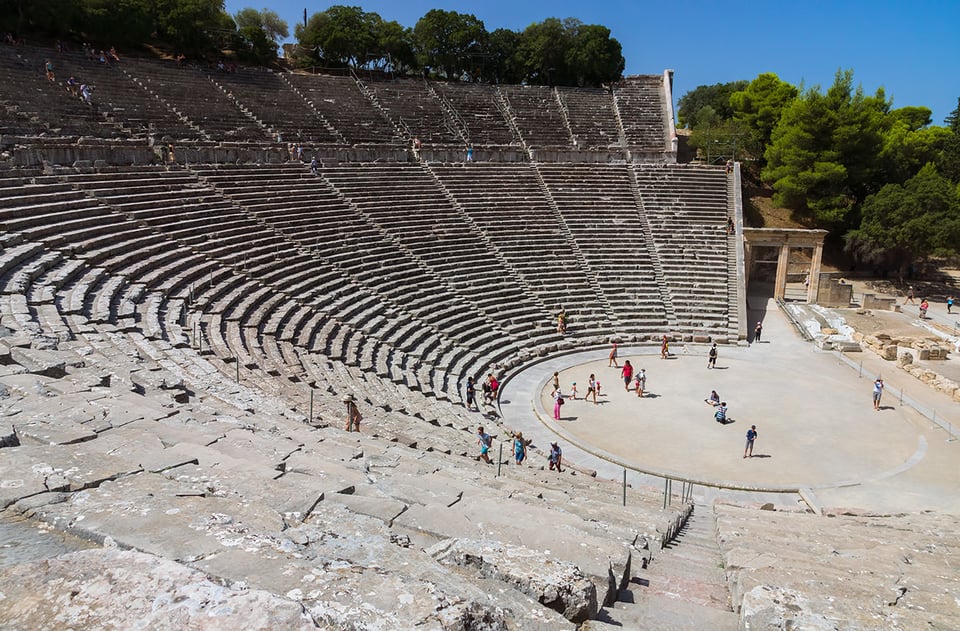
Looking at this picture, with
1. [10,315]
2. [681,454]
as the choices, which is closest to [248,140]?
[10,315]

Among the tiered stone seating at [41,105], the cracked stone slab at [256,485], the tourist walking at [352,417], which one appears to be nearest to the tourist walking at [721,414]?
the tourist walking at [352,417]

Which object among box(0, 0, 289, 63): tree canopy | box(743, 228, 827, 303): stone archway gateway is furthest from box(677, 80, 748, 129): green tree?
box(0, 0, 289, 63): tree canopy

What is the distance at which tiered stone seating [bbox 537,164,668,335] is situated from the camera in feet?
81.5

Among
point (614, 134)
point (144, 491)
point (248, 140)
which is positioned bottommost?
point (144, 491)

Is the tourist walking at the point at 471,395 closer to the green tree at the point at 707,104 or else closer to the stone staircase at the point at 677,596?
the stone staircase at the point at 677,596

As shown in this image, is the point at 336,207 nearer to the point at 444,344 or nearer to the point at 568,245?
the point at 444,344

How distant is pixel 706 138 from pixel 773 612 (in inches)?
1595

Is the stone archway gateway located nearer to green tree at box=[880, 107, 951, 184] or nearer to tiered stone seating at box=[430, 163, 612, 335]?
tiered stone seating at box=[430, 163, 612, 335]

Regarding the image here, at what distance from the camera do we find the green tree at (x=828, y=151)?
35312mm

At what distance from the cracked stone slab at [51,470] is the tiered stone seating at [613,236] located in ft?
68.0

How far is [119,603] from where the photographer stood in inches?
103

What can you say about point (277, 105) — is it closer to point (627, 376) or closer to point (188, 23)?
point (188, 23)

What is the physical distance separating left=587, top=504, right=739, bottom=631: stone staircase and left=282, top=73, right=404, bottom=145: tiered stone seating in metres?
A: 28.9

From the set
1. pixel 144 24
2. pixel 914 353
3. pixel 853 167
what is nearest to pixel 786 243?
pixel 914 353
